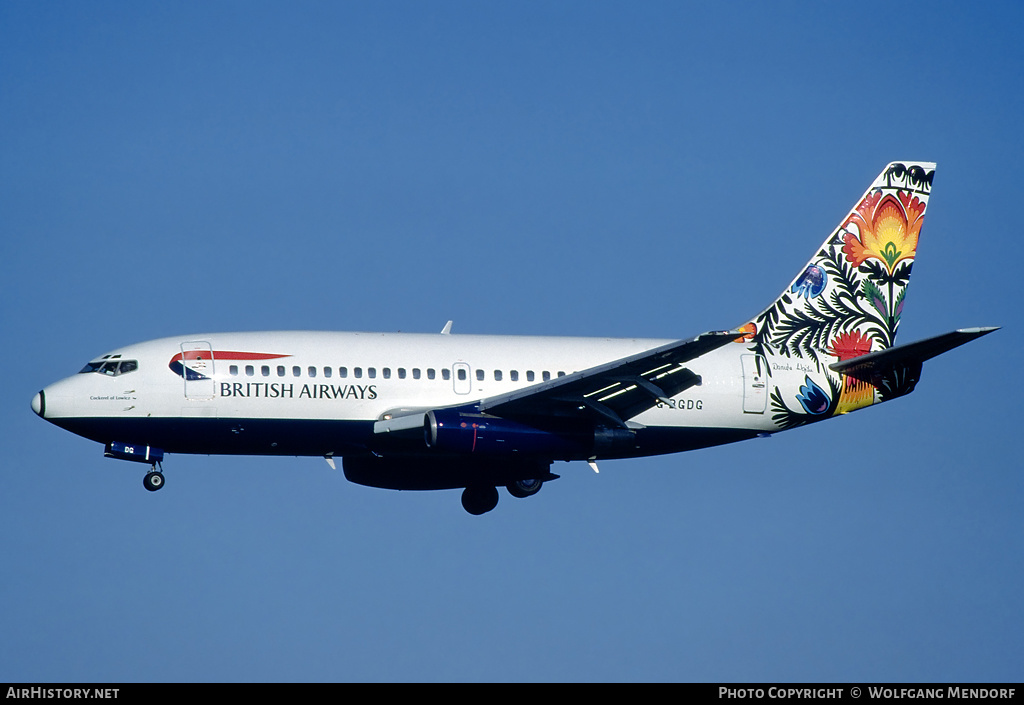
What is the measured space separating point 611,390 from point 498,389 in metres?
4.06

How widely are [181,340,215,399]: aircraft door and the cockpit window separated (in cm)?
161

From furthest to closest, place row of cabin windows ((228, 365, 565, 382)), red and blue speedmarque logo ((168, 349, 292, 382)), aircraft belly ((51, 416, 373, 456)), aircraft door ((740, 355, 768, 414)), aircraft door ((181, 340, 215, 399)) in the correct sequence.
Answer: aircraft door ((740, 355, 768, 414)) → row of cabin windows ((228, 365, 565, 382)) → red and blue speedmarque logo ((168, 349, 292, 382)) → aircraft door ((181, 340, 215, 399)) → aircraft belly ((51, 416, 373, 456))

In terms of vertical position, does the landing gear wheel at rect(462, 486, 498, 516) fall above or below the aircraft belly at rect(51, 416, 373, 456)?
below

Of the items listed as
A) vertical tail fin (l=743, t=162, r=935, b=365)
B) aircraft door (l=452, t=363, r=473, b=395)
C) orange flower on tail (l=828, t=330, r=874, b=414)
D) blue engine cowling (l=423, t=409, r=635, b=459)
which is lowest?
blue engine cowling (l=423, t=409, r=635, b=459)

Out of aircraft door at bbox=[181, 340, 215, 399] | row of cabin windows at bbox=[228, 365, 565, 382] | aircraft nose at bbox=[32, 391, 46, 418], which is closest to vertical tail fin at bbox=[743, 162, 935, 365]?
row of cabin windows at bbox=[228, 365, 565, 382]

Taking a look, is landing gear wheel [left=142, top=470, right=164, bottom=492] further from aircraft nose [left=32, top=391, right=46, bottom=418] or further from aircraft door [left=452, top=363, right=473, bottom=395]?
aircraft door [left=452, top=363, right=473, bottom=395]

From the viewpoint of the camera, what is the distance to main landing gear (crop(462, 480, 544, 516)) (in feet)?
177

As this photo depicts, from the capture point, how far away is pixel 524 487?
53844 millimetres

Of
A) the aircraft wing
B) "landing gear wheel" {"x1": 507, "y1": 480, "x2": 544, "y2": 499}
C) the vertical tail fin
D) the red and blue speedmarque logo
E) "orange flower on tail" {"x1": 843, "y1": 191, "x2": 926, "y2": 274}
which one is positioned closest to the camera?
the aircraft wing

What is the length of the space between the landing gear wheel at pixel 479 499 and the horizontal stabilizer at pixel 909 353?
12866 mm

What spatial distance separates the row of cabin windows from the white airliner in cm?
5

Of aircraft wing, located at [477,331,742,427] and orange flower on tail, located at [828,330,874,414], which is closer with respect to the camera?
aircraft wing, located at [477,331,742,427]

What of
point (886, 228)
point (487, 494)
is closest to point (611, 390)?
point (487, 494)
